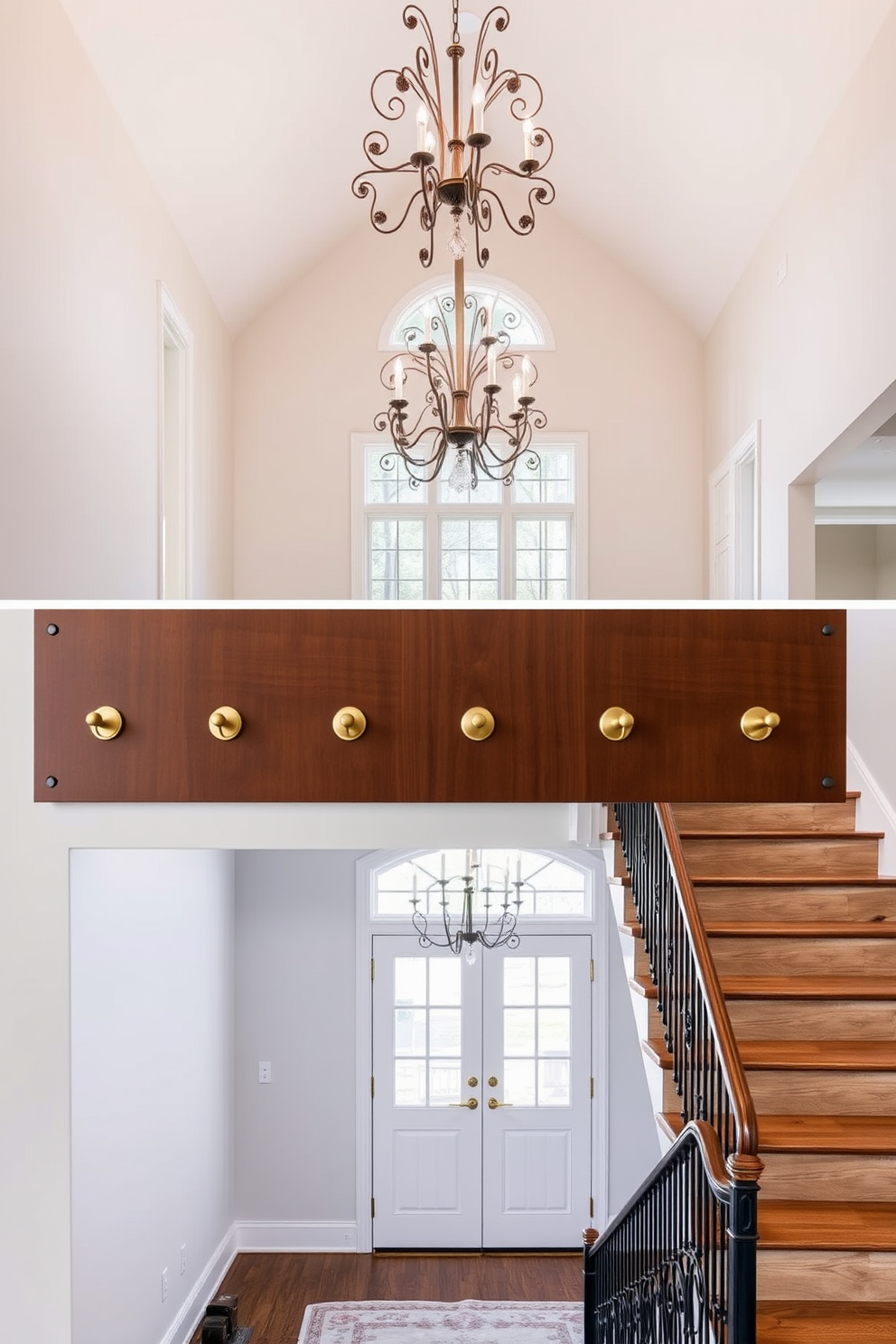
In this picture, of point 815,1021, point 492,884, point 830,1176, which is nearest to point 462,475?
point 815,1021

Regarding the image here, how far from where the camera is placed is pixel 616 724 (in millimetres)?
952

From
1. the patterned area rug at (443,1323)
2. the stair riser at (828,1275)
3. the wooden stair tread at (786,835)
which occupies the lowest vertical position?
the patterned area rug at (443,1323)

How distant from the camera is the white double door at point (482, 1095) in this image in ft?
22.1

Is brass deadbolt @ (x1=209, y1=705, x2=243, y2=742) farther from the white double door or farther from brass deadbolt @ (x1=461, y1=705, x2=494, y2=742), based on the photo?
the white double door

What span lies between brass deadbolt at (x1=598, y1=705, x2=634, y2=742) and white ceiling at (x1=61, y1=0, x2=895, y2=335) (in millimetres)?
3670

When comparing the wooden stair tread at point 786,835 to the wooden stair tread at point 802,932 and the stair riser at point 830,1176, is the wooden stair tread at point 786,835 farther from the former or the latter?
the stair riser at point 830,1176

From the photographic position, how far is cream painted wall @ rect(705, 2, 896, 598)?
3594mm

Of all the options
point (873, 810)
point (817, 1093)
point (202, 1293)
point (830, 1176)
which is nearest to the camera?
point (830, 1176)

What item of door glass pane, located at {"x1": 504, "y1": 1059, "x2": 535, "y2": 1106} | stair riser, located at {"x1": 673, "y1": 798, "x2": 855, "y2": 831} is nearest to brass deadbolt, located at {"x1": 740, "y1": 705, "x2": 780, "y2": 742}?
stair riser, located at {"x1": 673, "y1": 798, "x2": 855, "y2": 831}

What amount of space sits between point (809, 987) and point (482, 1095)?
3.95m

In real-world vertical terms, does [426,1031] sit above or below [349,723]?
below

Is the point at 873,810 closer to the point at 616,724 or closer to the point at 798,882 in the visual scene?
the point at 798,882

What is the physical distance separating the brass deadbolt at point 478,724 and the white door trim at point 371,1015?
5831 mm

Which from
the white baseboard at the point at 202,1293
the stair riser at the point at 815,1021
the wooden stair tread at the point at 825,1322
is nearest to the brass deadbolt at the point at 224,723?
the wooden stair tread at the point at 825,1322
